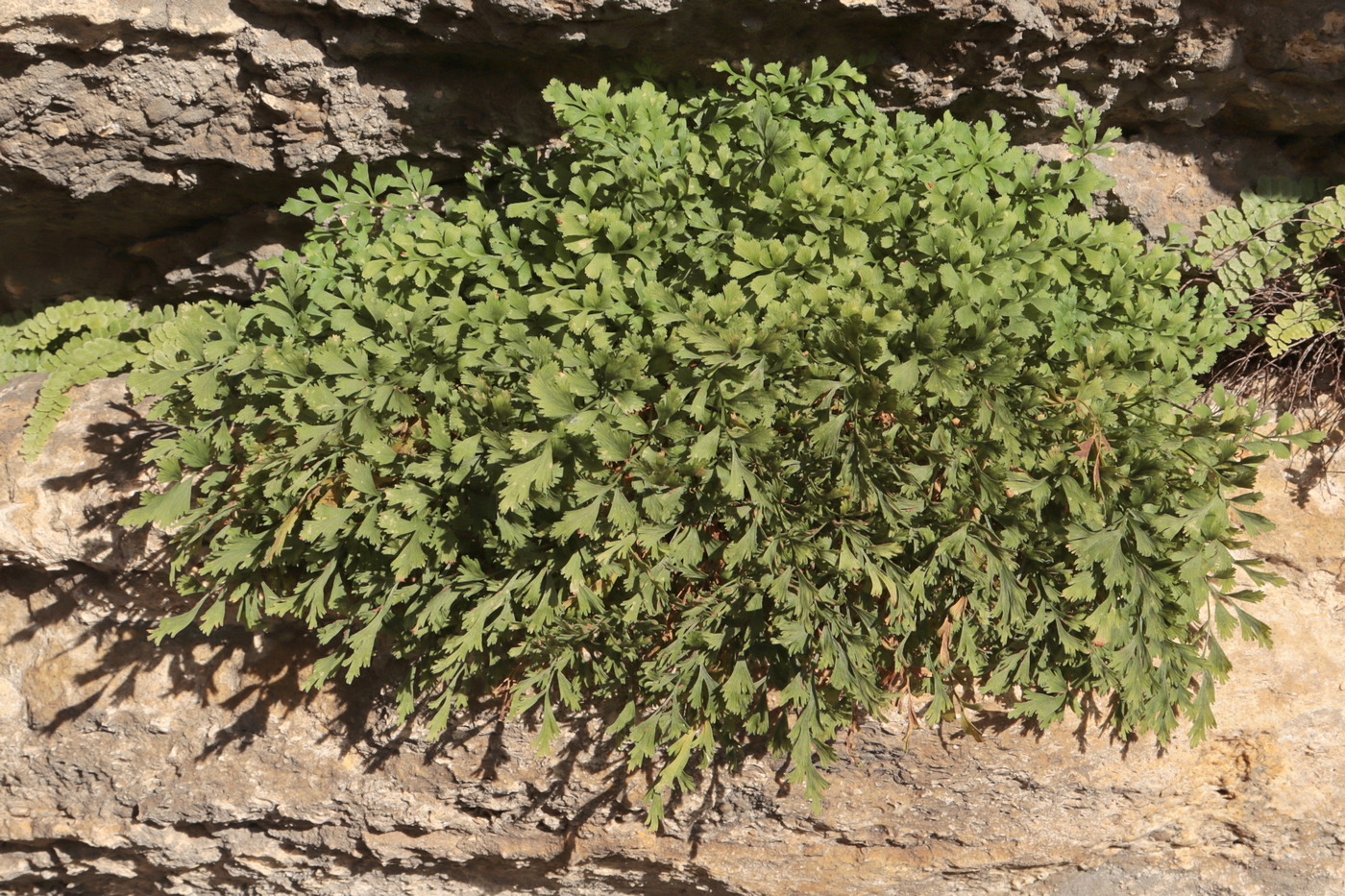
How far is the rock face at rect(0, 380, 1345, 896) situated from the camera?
4121mm

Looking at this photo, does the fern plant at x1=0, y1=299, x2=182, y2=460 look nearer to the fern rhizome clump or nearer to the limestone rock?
the limestone rock

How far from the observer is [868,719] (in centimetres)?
401

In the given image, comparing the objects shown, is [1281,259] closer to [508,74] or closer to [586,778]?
[508,74]

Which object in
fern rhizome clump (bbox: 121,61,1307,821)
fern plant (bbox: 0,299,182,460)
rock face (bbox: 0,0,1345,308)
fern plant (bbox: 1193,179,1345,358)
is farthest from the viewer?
fern plant (bbox: 0,299,182,460)

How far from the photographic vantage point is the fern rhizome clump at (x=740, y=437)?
3096mm

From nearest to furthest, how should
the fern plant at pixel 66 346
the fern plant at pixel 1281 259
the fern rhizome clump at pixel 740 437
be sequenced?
the fern rhizome clump at pixel 740 437 < the fern plant at pixel 1281 259 < the fern plant at pixel 66 346

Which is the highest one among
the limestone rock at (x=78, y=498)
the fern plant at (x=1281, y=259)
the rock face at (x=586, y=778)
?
the fern plant at (x=1281, y=259)

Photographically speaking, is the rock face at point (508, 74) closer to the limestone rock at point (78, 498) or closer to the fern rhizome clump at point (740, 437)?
the fern rhizome clump at point (740, 437)

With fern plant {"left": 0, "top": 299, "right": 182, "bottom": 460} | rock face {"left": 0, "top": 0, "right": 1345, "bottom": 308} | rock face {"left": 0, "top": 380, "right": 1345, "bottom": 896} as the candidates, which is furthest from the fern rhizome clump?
fern plant {"left": 0, "top": 299, "right": 182, "bottom": 460}

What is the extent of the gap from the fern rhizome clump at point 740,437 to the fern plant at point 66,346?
92cm

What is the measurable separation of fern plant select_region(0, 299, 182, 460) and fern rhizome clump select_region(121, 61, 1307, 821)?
3.02 feet

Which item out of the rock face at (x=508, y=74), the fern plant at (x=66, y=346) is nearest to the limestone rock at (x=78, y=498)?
the fern plant at (x=66, y=346)

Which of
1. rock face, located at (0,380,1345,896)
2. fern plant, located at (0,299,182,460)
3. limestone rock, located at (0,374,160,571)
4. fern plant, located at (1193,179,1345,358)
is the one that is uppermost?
fern plant, located at (1193,179,1345,358)

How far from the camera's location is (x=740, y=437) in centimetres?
302
